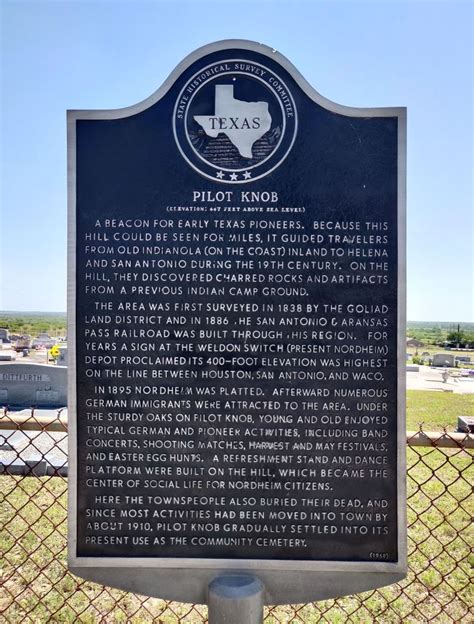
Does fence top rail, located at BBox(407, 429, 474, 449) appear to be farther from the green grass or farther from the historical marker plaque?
the green grass

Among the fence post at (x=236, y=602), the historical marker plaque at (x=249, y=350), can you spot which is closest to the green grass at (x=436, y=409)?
the historical marker plaque at (x=249, y=350)

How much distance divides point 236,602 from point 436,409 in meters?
13.0

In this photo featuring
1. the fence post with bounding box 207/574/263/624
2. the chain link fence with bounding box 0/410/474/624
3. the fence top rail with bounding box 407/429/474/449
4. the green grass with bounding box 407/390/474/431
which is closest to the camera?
the fence post with bounding box 207/574/263/624

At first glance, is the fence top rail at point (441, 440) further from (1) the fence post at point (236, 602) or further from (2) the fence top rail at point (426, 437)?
(1) the fence post at point (236, 602)

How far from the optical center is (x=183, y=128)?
86.0 inches

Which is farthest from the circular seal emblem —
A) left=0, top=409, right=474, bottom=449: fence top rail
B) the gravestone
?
the gravestone

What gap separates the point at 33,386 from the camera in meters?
12.4

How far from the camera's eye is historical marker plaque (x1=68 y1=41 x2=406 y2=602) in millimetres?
2170

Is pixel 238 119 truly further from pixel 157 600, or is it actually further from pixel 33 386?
pixel 33 386

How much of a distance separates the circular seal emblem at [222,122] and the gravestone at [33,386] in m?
11.5

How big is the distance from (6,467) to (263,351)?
14.5 ft

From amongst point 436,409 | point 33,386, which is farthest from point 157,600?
point 436,409

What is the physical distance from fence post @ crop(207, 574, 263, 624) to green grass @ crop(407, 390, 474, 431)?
8152mm

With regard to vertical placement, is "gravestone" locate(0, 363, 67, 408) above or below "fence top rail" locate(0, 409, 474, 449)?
below
